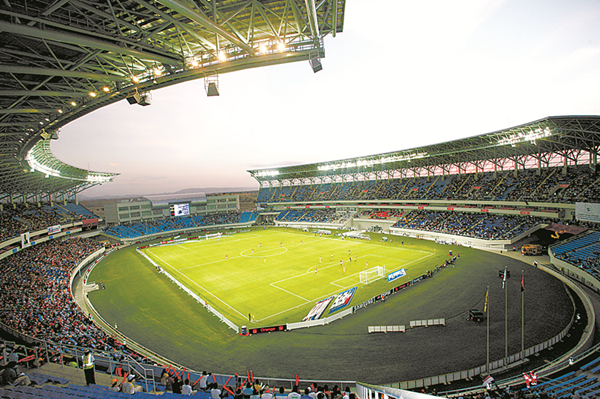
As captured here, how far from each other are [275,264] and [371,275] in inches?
542

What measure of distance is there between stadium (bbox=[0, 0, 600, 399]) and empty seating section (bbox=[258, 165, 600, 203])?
0.41 m

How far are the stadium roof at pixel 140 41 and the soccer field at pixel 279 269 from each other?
18.3m

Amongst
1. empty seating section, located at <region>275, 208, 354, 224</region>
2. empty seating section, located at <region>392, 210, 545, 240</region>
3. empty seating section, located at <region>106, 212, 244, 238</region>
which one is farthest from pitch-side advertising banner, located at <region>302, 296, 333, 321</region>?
empty seating section, located at <region>106, 212, 244, 238</region>

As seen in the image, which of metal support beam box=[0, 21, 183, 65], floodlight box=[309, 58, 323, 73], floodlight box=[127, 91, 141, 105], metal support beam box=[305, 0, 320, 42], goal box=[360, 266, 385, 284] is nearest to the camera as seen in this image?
metal support beam box=[0, 21, 183, 65]

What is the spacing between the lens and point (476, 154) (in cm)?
5294

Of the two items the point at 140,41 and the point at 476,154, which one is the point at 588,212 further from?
the point at 140,41

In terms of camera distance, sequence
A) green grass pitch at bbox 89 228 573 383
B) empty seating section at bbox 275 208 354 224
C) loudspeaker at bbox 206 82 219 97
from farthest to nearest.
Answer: empty seating section at bbox 275 208 354 224
green grass pitch at bbox 89 228 573 383
loudspeaker at bbox 206 82 219 97

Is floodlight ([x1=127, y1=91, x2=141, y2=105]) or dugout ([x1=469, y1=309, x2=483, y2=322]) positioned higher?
floodlight ([x1=127, y1=91, x2=141, y2=105])

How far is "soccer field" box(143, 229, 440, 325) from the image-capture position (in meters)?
26.0

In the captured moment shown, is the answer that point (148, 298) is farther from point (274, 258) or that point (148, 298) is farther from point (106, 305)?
point (274, 258)

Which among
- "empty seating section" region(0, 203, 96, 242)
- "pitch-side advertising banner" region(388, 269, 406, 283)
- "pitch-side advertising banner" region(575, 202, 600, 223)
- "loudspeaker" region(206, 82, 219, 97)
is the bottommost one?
"pitch-side advertising banner" region(388, 269, 406, 283)

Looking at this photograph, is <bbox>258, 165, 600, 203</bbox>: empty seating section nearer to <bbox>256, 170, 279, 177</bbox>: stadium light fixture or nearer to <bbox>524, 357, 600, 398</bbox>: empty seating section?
<bbox>256, 170, 279, 177</bbox>: stadium light fixture

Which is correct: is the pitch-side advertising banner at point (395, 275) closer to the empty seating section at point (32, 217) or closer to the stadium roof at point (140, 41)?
the stadium roof at point (140, 41)

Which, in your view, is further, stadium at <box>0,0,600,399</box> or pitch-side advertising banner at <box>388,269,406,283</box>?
pitch-side advertising banner at <box>388,269,406,283</box>
